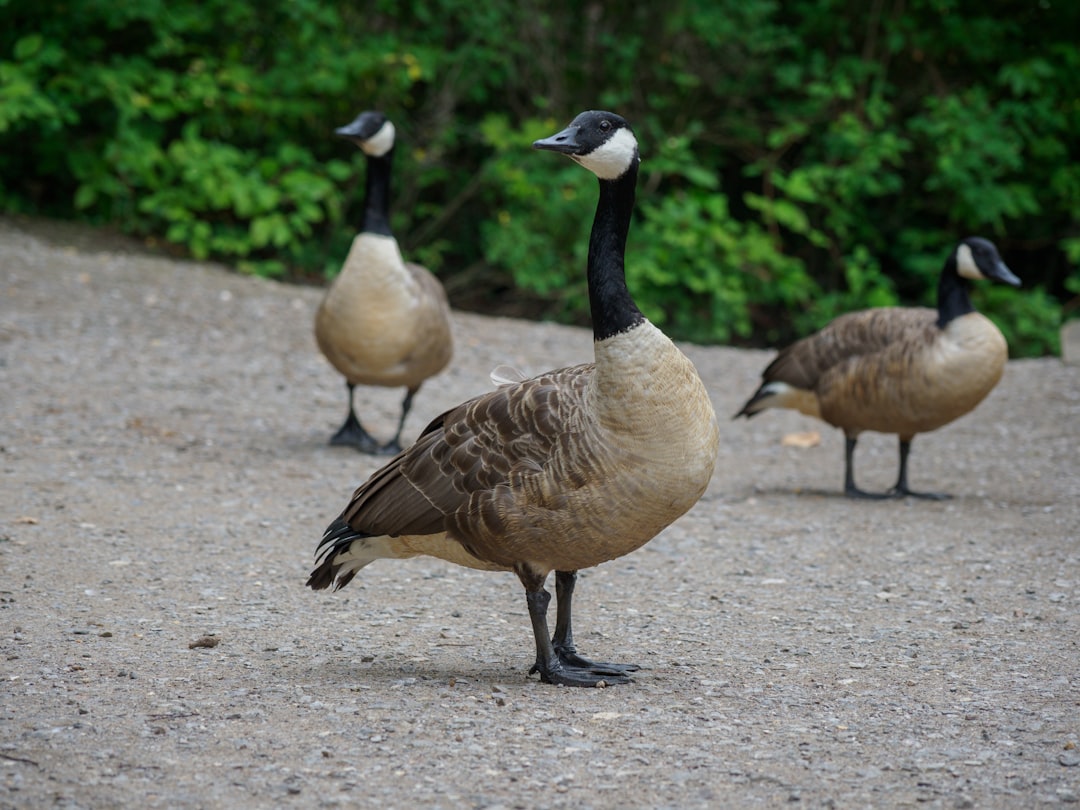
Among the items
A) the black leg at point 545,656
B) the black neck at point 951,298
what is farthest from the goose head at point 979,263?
the black leg at point 545,656

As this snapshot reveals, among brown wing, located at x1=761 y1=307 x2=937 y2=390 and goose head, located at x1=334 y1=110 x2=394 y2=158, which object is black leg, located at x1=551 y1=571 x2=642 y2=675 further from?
goose head, located at x1=334 y1=110 x2=394 y2=158

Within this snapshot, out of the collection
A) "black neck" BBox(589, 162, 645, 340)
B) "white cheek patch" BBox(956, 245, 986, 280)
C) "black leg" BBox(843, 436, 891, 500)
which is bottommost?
"black leg" BBox(843, 436, 891, 500)

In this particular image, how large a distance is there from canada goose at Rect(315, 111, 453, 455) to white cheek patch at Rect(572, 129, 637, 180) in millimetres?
3945

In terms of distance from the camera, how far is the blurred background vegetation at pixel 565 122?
13.5 meters

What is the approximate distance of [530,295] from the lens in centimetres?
1468

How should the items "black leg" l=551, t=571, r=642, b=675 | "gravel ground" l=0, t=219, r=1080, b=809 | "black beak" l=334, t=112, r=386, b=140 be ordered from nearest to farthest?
1. "gravel ground" l=0, t=219, r=1080, b=809
2. "black leg" l=551, t=571, r=642, b=675
3. "black beak" l=334, t=112, r=386, b=140

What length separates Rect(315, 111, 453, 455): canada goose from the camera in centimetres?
827

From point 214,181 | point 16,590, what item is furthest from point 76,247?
point 16,590

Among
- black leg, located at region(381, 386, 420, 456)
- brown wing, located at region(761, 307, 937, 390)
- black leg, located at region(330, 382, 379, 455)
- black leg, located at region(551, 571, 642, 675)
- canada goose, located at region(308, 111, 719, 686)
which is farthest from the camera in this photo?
black leg, located at region(330, 382, 379, 455)

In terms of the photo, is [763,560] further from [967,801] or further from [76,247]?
[76,247]

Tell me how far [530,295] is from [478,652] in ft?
32.6

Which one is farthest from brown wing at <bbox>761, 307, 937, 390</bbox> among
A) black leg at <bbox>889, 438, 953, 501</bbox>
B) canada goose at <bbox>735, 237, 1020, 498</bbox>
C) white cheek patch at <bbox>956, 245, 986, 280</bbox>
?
black leg at <bbox>889, 438, 953, 501</bbox>

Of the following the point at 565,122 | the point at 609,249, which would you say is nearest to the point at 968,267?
the point at 609,249

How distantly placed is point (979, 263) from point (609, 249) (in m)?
4.72
